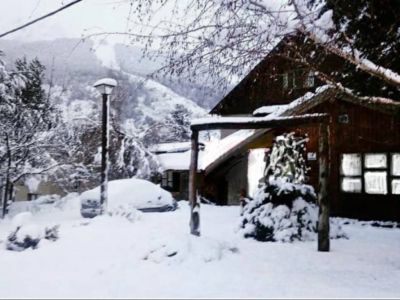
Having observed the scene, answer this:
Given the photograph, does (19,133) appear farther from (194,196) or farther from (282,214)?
(282,214)

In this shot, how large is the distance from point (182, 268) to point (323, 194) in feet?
11.4

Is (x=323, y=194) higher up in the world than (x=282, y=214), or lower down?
higher up

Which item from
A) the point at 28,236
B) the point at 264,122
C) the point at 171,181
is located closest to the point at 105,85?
the point at 28,236

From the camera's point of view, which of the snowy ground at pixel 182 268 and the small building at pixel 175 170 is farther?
the small building at pixel 175 170

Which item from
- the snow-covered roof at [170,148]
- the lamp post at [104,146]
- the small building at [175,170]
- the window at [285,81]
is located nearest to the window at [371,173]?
the lamp post at [104,146]

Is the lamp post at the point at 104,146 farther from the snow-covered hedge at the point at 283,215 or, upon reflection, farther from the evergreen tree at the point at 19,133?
the evergreen tree at the point at 19,133

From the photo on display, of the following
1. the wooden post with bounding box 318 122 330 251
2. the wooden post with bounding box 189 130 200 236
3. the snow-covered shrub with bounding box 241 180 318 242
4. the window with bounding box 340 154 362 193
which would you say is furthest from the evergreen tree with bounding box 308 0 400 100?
the window with bounding box 340 154 362 193

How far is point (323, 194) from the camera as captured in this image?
30.8 feet

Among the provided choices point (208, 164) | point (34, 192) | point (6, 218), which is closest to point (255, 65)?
point (208, 164)

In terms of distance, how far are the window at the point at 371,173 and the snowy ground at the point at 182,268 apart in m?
5.25

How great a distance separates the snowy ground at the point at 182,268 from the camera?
6.03 meters

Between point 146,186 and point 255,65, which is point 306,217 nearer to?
point 255,65

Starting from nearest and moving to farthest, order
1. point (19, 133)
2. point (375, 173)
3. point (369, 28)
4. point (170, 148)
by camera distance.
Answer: point (369, 28) → point (375, 173) → point (19, 133) → point (170, 148)

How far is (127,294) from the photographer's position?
5.71 meters
